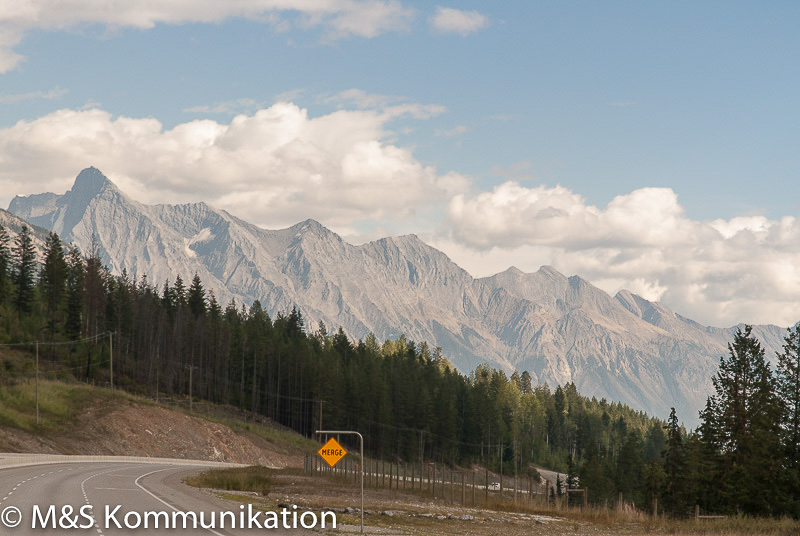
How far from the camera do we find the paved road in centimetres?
2886

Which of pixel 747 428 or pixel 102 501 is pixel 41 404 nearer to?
pixel 102 501

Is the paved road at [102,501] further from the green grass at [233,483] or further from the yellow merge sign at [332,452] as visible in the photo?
the yellow merge sign at [332,452]

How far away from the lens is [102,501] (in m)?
38.0

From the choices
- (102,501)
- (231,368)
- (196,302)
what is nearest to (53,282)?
(196,302)

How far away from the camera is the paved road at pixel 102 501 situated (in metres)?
28.9

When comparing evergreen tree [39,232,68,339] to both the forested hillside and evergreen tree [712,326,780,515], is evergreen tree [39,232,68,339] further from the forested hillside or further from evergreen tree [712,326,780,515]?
evergreen tree [712,326,780,515]

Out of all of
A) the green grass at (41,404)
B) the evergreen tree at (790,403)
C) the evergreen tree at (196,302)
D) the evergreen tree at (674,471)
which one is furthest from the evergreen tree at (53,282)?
the evergreen tree at (790,403)

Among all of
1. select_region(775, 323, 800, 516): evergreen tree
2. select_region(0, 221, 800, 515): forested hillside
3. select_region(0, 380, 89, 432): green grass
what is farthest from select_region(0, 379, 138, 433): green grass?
select_region(775, 323, 800, 516): evergreen tree

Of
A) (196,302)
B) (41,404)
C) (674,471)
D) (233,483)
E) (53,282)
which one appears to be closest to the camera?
(233,483)

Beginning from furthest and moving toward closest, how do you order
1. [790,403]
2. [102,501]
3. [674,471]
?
1. [674,471]
2. [790,403]
3. [102,501]

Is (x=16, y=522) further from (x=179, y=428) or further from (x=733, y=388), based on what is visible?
(x=179, y=428)

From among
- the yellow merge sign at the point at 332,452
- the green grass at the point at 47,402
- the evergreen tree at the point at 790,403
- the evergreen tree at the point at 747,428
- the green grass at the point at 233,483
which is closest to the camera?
the yellow merge sign at the point at 332,452

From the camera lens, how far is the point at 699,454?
77375mm

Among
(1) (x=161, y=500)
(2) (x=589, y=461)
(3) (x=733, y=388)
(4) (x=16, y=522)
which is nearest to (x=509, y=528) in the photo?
(1) (x=161, y=500)
